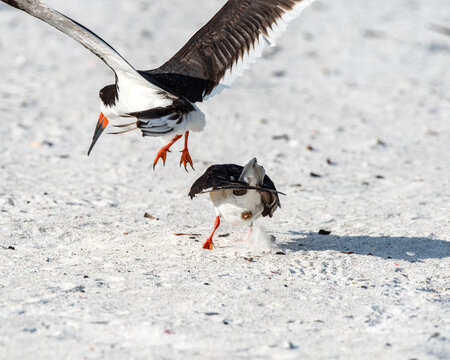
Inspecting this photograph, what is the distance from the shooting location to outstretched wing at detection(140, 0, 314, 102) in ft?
16.8

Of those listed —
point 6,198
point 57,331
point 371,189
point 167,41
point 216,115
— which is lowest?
point 57,331

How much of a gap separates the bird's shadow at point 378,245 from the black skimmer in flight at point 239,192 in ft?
1.12

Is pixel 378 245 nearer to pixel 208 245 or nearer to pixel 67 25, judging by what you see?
pixel 208 245

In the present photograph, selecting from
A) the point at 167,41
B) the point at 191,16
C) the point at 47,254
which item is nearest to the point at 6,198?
the point at 47,254

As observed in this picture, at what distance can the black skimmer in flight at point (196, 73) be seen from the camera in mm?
4516

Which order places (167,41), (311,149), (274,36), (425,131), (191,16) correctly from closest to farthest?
1. (274,36)
2. (311,149)
3. (425,131)
4. (167,41)
5. (191,16)

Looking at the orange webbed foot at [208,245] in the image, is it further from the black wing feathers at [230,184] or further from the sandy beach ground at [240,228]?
the black wing feathers at [230,184]

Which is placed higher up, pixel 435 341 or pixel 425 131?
pixel 425 131

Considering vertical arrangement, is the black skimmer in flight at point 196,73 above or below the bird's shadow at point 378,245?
above

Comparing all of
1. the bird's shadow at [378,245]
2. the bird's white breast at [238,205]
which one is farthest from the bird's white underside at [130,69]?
the bird's shadow at [378,245]

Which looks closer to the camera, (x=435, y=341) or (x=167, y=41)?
(x=435, y=341)

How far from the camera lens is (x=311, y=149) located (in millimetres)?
7113

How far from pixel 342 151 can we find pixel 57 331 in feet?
14.7

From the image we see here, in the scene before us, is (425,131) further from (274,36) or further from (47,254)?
(47,254)
